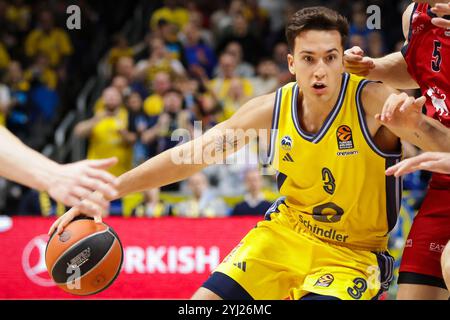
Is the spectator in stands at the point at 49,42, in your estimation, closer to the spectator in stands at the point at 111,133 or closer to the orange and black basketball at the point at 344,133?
the spectator in stands at the point at 111,133

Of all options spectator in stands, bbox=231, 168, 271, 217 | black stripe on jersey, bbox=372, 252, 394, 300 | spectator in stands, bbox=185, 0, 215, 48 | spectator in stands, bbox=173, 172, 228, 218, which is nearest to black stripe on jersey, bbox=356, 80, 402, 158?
black stripe on jersey, bbox=372, 252, 394, 300

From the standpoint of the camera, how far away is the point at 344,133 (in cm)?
406

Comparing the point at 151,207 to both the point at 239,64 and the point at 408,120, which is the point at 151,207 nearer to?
the point at 239,64

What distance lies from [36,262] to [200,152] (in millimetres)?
3057

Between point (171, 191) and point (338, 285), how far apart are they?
16.9 feet

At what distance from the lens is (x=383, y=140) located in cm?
405

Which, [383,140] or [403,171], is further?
[383,140]

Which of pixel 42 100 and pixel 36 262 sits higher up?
pixel 42 100

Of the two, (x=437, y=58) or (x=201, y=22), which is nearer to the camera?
(x=437, y=58)

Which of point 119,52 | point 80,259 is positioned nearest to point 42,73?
point 119,52

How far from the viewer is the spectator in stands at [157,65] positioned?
31.8 ft

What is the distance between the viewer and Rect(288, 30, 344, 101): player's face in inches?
159
